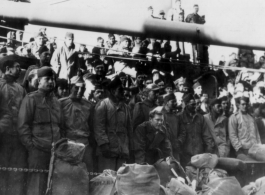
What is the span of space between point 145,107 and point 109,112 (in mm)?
850

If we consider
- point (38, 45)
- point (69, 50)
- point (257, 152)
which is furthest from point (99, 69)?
point (257, 152)

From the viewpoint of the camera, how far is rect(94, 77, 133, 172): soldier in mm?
7859

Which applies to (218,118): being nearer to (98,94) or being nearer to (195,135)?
(195,135)

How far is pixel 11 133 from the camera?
7000mm

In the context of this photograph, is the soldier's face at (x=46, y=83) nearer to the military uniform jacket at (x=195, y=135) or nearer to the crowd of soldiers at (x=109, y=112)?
the crowd of soldiers at (x=109, y=112)

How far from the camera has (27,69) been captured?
8070mm

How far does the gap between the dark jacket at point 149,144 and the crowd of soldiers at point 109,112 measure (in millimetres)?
16

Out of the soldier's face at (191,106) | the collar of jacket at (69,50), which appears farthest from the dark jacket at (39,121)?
the soldier's face at (191,106)

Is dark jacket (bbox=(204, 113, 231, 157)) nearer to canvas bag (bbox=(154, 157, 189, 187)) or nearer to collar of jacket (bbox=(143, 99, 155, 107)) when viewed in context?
collar of jacket (bbox=(143, 99, 155, 107))

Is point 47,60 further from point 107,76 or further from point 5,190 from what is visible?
point 5,190

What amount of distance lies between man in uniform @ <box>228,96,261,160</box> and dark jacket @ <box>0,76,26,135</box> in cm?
420

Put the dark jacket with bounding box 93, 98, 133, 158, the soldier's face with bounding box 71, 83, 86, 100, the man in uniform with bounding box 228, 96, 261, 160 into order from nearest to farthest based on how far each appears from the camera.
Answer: the soldier's face with bounding box 71, 83, 86, 100 < the dark jacket with bounding box 93, 98, 133, 158 < the man in uniform with bounding box 228, 96, 261, 160

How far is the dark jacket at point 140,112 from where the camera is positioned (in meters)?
8.56

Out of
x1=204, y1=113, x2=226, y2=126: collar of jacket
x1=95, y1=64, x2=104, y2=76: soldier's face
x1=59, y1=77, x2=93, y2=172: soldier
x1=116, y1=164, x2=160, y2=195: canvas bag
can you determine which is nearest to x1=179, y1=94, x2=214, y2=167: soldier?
x1=204, y1=113, x2=226, y2=126: collar of jacket
